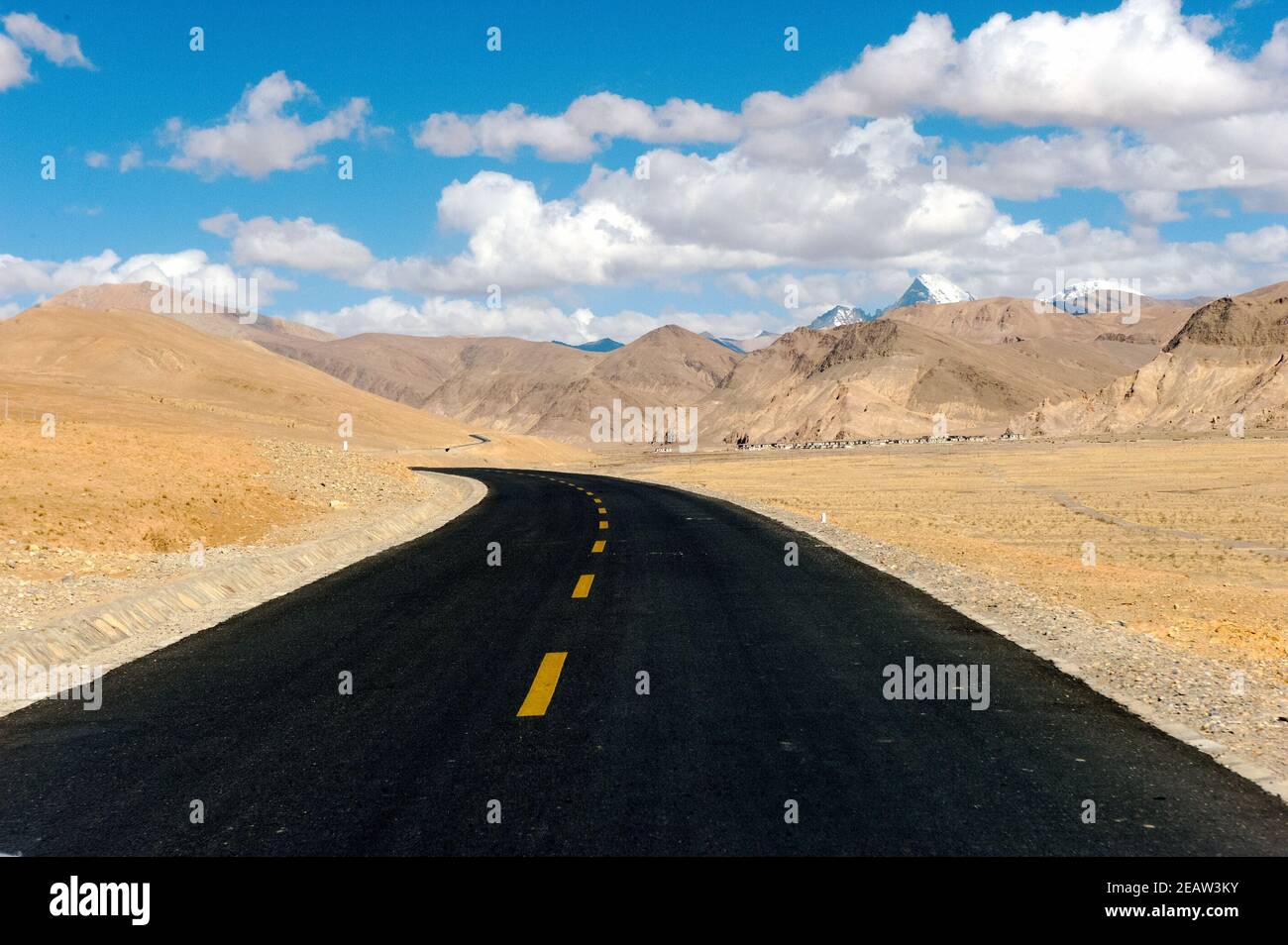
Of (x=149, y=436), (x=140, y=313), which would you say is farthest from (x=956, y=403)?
(x=149, y=436)

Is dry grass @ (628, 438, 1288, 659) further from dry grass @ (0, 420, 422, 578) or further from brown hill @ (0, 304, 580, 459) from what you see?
brown hill @ (0, 304, 580, 459)

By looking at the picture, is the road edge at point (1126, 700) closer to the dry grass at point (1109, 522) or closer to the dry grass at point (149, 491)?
the dry grass at point (1109, 522)

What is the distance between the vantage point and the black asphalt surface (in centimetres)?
478

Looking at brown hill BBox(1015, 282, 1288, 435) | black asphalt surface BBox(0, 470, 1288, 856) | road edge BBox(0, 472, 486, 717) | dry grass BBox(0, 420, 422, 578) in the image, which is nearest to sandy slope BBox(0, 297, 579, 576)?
dry grass BBox(0, 420, 422, 578)

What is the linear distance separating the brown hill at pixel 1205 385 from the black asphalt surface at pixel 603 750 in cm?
11142

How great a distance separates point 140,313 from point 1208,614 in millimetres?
161369

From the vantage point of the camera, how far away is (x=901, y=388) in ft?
533

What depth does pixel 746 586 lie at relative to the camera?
12578 mm

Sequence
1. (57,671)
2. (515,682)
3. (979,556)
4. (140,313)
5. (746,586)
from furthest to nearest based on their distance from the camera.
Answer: (140,313), (979,556), (746,586), (57,671), (515,682)

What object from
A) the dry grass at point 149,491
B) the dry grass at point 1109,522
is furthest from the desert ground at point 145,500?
the dry grass at point 1109,522

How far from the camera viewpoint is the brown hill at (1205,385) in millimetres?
108062

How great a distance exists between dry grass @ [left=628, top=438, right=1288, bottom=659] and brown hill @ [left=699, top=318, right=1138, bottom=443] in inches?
2866

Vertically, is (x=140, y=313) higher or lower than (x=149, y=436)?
higher

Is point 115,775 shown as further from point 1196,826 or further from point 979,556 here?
point 979,556
